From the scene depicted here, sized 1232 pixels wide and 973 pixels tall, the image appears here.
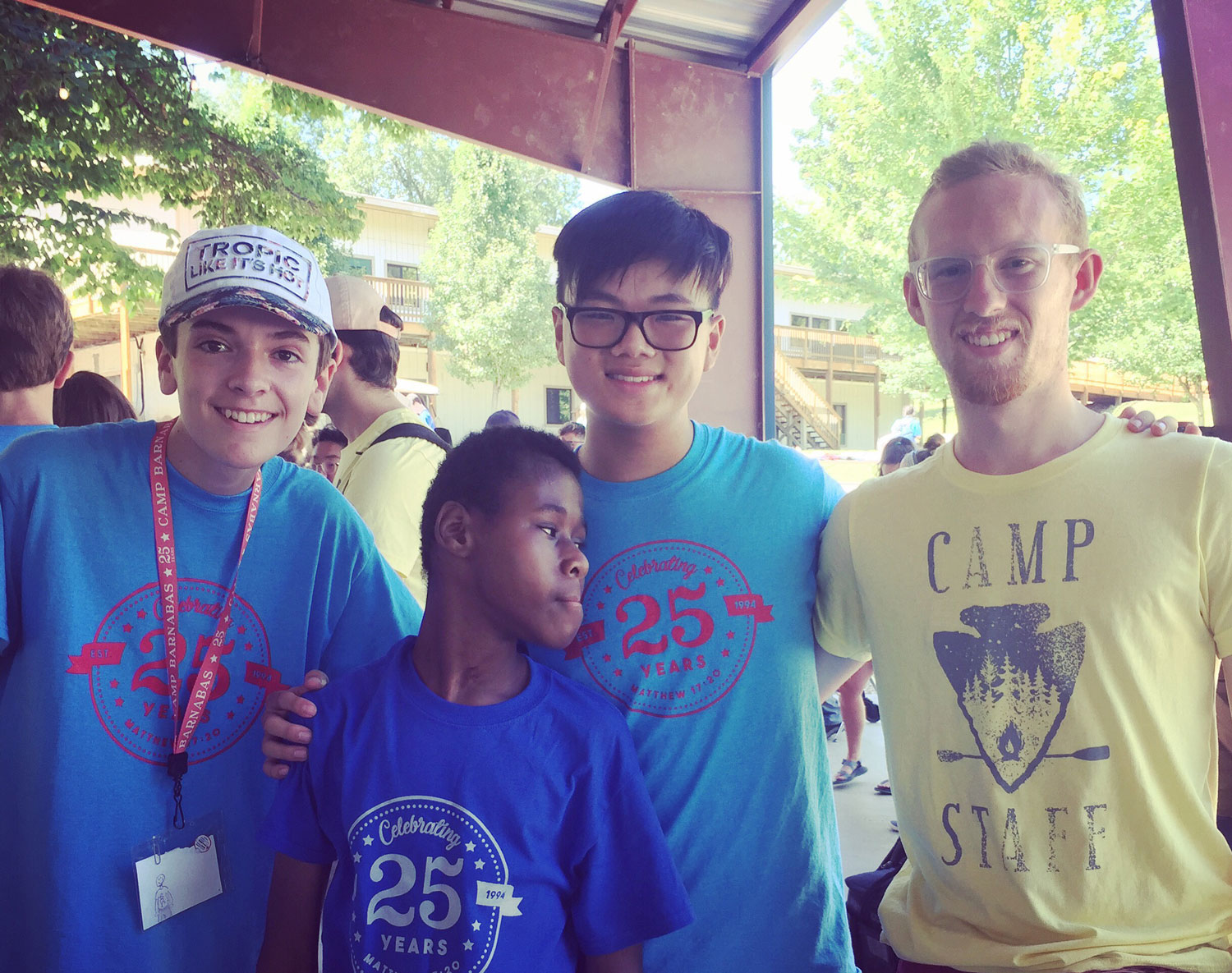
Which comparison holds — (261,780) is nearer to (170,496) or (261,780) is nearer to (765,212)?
(170,496)

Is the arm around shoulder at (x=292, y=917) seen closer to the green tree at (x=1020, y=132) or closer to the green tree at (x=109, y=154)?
the green tree at (x=109, y=154)

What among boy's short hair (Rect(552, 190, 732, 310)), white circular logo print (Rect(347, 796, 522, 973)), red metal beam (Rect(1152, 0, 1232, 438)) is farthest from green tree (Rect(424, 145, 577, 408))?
white circular logo print (Rect(347, 796, 522, 973))

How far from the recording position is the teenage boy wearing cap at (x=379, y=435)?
10.5 ft

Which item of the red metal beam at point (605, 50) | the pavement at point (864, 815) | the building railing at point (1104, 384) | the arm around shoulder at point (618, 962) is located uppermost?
the building railing at point (1104, 384)

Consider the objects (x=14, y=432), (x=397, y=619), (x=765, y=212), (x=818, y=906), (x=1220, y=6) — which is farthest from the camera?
(x=765, y=212)

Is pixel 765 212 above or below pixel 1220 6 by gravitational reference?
above

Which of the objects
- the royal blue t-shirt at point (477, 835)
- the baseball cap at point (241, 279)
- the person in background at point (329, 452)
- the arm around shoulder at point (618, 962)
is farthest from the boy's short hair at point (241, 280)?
the person in background at point (329, 452)

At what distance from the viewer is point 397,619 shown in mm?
1984

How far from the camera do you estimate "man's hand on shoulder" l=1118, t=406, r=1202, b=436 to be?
5.96 feet

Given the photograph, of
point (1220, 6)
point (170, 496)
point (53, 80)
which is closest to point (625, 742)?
point (170, 496)

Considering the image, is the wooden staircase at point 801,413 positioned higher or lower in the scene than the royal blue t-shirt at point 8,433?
higher

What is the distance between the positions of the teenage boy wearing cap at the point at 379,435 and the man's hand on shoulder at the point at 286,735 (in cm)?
143

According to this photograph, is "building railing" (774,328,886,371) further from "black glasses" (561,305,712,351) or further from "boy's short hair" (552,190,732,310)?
"black glasses" (561,305,712,351)

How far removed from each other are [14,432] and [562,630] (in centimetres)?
215
